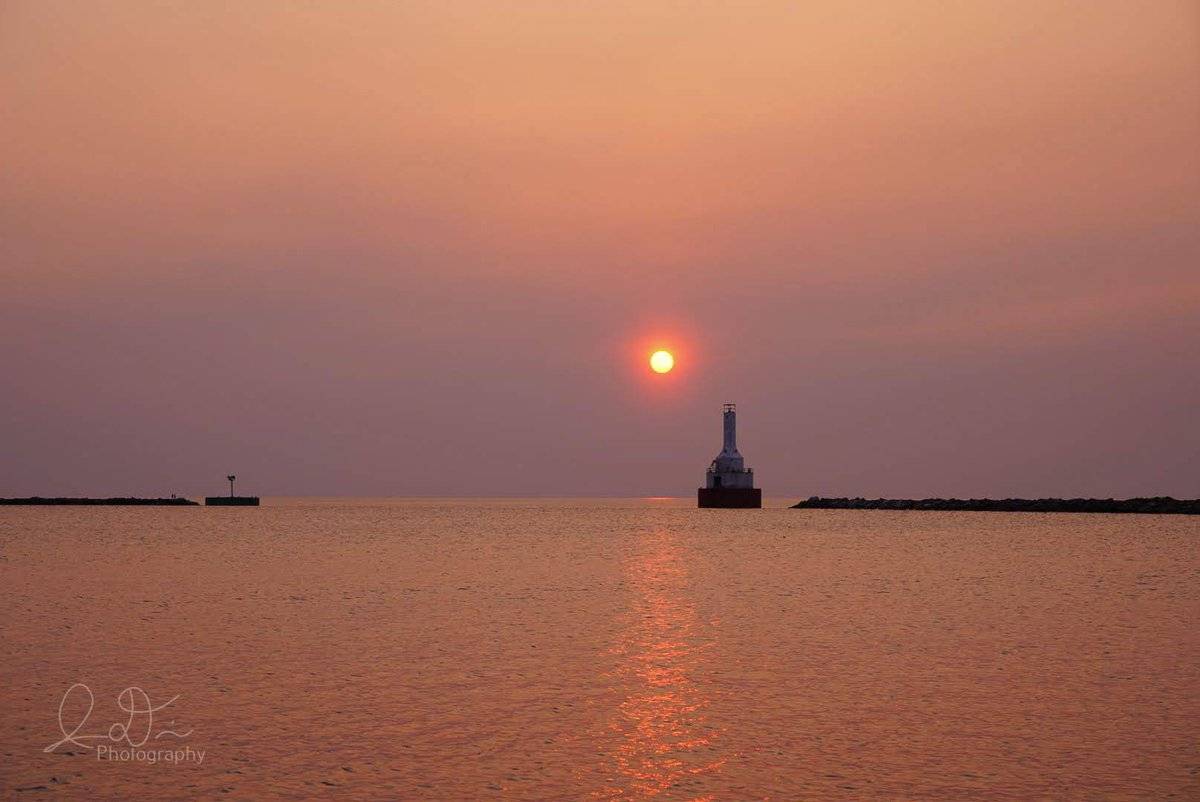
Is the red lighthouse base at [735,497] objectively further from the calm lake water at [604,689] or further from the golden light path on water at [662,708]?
the golden light path on water at [662,708]

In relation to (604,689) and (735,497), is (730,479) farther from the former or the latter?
(604,689)

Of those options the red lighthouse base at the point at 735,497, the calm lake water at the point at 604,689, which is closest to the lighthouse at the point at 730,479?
the red lighthouse base at the point at 735,497

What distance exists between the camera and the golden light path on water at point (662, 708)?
12.5 metres

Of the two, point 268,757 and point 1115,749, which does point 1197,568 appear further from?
point 268,757

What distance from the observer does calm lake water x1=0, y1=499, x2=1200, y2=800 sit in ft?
40.9

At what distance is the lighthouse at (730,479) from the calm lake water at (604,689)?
9876 cm

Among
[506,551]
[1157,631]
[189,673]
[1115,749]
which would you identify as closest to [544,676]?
[189,673]

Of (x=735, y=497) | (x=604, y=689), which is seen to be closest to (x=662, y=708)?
(x=604, y=689)

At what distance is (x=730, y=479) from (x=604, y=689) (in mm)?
128957

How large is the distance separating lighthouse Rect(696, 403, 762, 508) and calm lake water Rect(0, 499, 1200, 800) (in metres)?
98.8

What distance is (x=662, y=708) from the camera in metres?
16.3

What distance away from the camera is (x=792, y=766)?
42.8ft

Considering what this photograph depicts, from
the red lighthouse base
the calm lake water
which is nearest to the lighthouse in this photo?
the red lighthouse base

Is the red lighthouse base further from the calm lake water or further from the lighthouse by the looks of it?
the calm lake water
